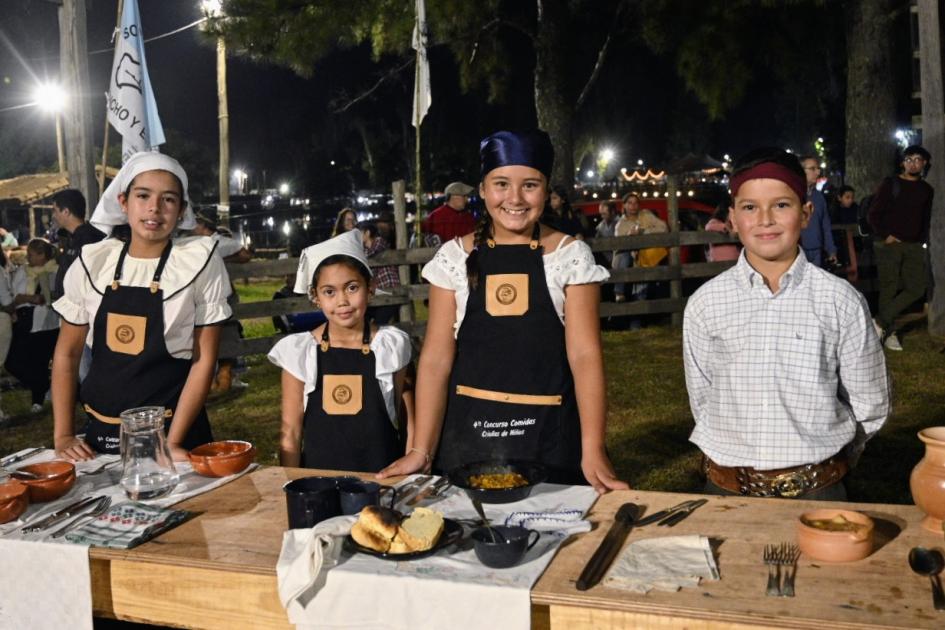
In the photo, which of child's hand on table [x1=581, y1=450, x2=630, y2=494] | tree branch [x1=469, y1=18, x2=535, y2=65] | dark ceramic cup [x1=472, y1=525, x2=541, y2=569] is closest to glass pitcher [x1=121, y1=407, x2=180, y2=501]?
dark ceramic cup [x1=472, y1=525, x2=541, y2=569]

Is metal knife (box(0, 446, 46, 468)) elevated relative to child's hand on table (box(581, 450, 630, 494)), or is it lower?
elevated

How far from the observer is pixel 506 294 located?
3033 millimetres

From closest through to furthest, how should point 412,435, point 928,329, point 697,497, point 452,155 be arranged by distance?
point 697,497
point 412,435
point 928,329
point 452,155

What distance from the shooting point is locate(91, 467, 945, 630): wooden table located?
173 centimetres

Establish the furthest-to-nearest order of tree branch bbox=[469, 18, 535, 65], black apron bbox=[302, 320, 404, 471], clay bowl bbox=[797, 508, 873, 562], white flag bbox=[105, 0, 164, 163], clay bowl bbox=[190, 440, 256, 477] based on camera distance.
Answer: tree branch bbox=[469, 18, 535, 65] < white flag bbox=[105, 0, 164, 163] < black apron bbox=[302, 320, 404, 471] < clay bowl bbox=[190, 440, 256, 477] < clay bowl bbox=[797, 508, 873, 562]

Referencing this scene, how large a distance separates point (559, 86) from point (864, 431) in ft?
43.6

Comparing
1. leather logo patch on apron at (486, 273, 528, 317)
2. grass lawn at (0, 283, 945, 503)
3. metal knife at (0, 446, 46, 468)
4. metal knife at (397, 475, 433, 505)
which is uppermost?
leather logo patch on apron at (486, 273, 528, 317)

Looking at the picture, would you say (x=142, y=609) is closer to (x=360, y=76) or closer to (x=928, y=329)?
(x=928, y=329)

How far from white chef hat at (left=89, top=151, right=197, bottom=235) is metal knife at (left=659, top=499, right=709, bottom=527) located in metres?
2.14

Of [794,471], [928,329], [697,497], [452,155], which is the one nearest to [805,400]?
[794,471]

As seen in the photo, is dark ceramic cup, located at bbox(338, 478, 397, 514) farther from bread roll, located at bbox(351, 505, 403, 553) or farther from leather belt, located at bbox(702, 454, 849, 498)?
leather belt, located at bbox(702, 454, 849, 498)

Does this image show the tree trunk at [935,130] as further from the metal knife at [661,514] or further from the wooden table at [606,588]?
the metal knife at [661,514]

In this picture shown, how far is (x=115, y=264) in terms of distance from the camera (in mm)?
3340

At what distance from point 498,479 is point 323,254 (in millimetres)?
1350
